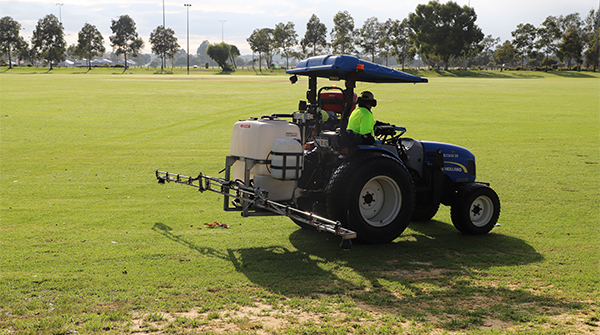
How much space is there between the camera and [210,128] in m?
20.2

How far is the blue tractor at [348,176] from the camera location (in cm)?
643

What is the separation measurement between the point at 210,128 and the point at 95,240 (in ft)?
44.3

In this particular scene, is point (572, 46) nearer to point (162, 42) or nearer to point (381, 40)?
point (381, 40)

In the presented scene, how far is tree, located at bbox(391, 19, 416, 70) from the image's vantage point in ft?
383

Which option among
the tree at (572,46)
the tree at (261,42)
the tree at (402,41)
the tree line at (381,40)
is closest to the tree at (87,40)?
the tree line at (381,40)

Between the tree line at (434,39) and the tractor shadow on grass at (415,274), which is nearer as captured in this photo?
the tractor shadow on grass at (415,274)

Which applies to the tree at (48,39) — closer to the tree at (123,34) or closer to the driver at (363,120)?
the tree at (123,34)

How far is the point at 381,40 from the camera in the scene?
12388cm

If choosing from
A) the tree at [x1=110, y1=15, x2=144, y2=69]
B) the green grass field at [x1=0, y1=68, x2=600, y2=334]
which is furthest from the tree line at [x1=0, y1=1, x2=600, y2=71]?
the green grass field at [x1=0, y1=68, x2=600, y2=334]

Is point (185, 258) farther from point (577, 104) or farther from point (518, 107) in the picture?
point (577, 104)

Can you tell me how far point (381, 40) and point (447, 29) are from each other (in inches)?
924

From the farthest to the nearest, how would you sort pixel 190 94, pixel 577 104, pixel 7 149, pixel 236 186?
pixel 190 94
pixel 577 104
pixel 7 149
pixel 236 186

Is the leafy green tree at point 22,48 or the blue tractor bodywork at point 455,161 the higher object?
the leafy green tree at point 22,48

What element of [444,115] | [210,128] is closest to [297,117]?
[210,128]
